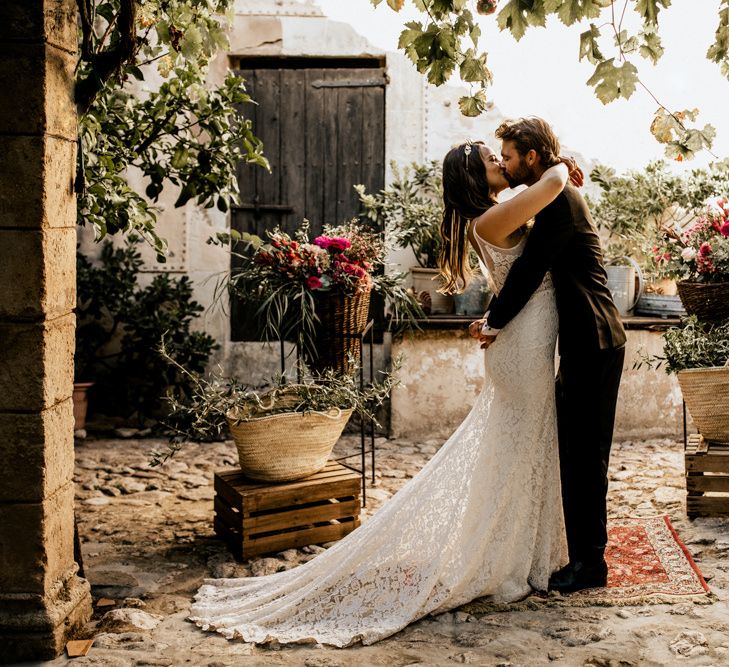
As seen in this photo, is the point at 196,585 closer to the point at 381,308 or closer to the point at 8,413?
the point at 8,413

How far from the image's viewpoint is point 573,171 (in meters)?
3.76

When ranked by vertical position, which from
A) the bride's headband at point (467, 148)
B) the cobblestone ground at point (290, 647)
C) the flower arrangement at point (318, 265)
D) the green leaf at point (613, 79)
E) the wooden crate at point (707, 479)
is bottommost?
the cobblestone ground at point (290, 647)

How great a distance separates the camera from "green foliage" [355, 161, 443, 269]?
7000mm

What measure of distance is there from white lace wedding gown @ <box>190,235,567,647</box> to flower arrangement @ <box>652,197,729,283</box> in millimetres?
1737

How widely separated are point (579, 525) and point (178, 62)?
10.2 ft

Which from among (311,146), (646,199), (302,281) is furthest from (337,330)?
(646,199)

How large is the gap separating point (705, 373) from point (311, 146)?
4.03 m

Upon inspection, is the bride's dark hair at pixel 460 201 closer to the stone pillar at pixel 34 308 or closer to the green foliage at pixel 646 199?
the stone pillar at pixel 34 308

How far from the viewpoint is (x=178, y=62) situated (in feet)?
14.8

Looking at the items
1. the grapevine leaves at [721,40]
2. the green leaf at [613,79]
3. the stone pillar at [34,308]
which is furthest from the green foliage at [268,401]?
the grapevine leaves at [721,40]

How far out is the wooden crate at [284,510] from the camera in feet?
13.6

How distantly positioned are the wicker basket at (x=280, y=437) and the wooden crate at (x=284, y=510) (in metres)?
0.07

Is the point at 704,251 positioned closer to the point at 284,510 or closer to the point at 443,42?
the point at 443,42

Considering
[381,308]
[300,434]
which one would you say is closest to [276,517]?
[300,434]
